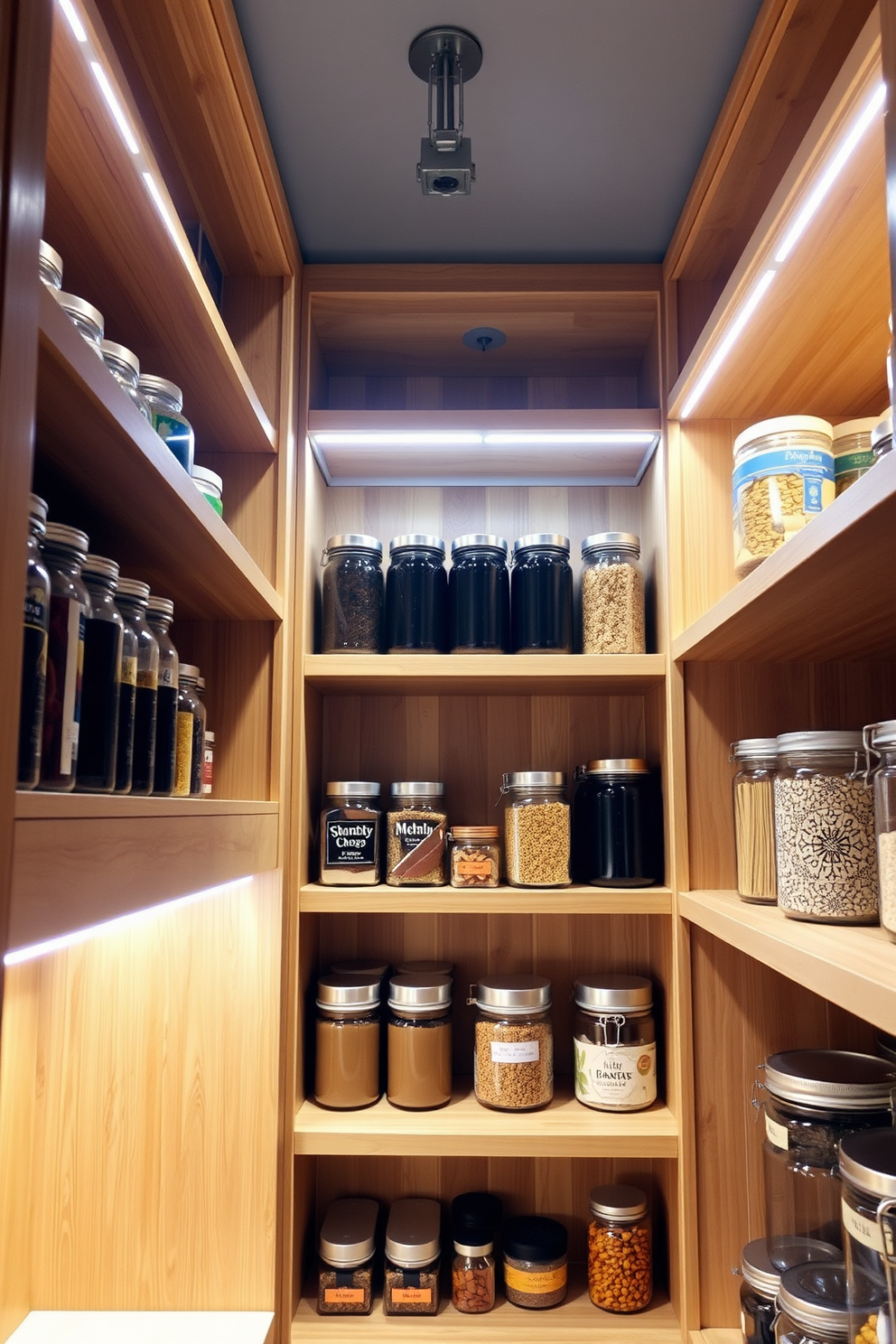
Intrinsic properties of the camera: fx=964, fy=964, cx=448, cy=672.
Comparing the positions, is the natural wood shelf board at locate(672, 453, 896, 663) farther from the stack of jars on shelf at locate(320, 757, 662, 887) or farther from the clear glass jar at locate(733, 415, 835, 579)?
the stack of jars on shelf at locate(320, 757, 662, 887)

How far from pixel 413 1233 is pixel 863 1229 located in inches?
35.5

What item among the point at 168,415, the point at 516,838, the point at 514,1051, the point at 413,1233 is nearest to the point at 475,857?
the point at 516,838

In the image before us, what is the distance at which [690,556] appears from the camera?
5.30ft

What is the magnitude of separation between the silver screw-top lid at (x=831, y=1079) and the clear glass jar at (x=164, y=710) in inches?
32.3

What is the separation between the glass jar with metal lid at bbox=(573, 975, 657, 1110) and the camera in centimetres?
157

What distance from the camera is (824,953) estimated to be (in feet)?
2.92

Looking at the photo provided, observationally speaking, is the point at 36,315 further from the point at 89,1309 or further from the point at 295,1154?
the point at 89,1309

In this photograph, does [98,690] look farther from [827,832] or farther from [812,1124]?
[812,1124]

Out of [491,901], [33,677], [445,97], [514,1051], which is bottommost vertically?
[514,1051]

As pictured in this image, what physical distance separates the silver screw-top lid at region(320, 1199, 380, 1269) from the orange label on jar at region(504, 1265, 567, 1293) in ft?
0.79

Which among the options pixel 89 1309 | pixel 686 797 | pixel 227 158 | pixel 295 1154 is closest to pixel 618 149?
pixel 227 158

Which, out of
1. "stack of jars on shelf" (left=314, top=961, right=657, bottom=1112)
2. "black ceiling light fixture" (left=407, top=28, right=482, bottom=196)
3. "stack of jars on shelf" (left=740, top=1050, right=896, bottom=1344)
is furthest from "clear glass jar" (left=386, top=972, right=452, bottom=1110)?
"black ceiling light fixture" (left=407, top=28, right=482, bottom=196)

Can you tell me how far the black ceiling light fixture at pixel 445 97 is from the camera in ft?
3.89

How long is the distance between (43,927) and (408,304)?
1.36 m
